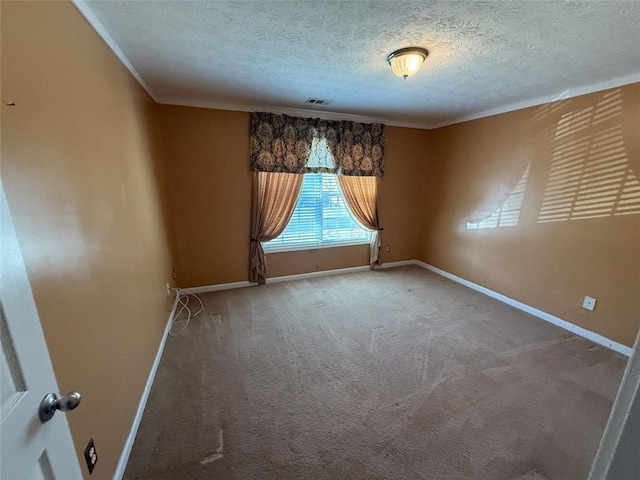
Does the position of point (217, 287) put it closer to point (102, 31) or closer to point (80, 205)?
point (80, 205)

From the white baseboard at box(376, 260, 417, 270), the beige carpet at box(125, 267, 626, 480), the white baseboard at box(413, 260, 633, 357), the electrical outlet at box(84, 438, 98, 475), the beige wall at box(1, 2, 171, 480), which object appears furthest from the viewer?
the white baseboard at box(376, 260, 417, 270)

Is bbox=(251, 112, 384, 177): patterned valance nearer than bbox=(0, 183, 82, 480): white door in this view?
No

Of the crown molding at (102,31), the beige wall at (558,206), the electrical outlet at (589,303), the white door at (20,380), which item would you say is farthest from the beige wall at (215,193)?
the white door at (20,380)

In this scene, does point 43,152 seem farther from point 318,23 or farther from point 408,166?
point 408,166

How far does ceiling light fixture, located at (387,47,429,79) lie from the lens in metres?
1.77

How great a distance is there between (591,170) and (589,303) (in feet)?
4.06

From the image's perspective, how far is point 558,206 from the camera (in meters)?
2.72

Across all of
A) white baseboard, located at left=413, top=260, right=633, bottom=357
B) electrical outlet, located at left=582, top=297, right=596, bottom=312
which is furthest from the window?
electrical outlet, located at left=582, top=297, right=596, bottom=312

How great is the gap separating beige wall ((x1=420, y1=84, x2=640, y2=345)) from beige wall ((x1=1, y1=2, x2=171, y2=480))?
12.4 ft

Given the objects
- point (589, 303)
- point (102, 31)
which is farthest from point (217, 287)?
point (589, 303)

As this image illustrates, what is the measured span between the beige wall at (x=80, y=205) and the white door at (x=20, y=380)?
0.33 meters

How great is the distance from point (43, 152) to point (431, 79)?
2.59 metres

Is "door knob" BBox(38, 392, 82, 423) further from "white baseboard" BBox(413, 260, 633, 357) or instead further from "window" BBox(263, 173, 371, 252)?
"window" BBox(263, 173, 371, 252)

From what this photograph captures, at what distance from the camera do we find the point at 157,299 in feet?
7.80
